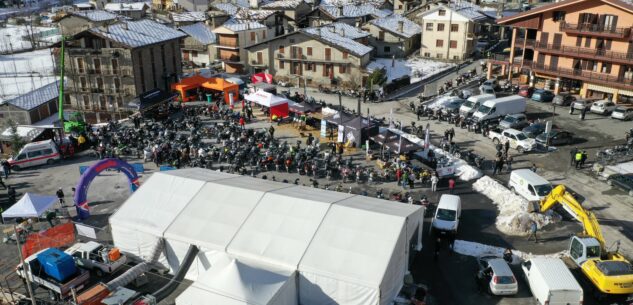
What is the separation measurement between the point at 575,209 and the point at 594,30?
29.1m

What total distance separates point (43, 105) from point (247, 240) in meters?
44.2

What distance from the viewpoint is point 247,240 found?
21.3 m

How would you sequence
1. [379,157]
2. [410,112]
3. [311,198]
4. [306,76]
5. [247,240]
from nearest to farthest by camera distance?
1. [247,240]
2. [311,198]
3. [379,157]
4. [410,112]
5. [306,76]

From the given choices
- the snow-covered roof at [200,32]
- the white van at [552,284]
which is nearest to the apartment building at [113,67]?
the snow-covered roof at [200,32]

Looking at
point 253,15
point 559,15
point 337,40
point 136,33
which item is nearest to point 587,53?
point 559,15

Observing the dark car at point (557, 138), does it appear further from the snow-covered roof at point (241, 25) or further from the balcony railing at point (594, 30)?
the snow-covered roof at point (241, 25)

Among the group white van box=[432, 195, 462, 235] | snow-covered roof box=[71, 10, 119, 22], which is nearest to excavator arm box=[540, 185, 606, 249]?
white van box=[432, 195, 462, 235]

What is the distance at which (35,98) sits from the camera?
181ft

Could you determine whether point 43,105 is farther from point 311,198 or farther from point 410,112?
point 311,198

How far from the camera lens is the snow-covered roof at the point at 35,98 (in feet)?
172

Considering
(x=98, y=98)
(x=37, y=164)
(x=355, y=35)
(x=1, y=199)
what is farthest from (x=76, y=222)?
(x=355, y=35)

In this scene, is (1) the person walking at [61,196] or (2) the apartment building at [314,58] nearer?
(1) the person walking at [61,196]

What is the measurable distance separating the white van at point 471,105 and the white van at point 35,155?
3371cm

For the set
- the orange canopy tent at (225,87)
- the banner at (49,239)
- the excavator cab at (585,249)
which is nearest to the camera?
the excavator cab at (585,249)
